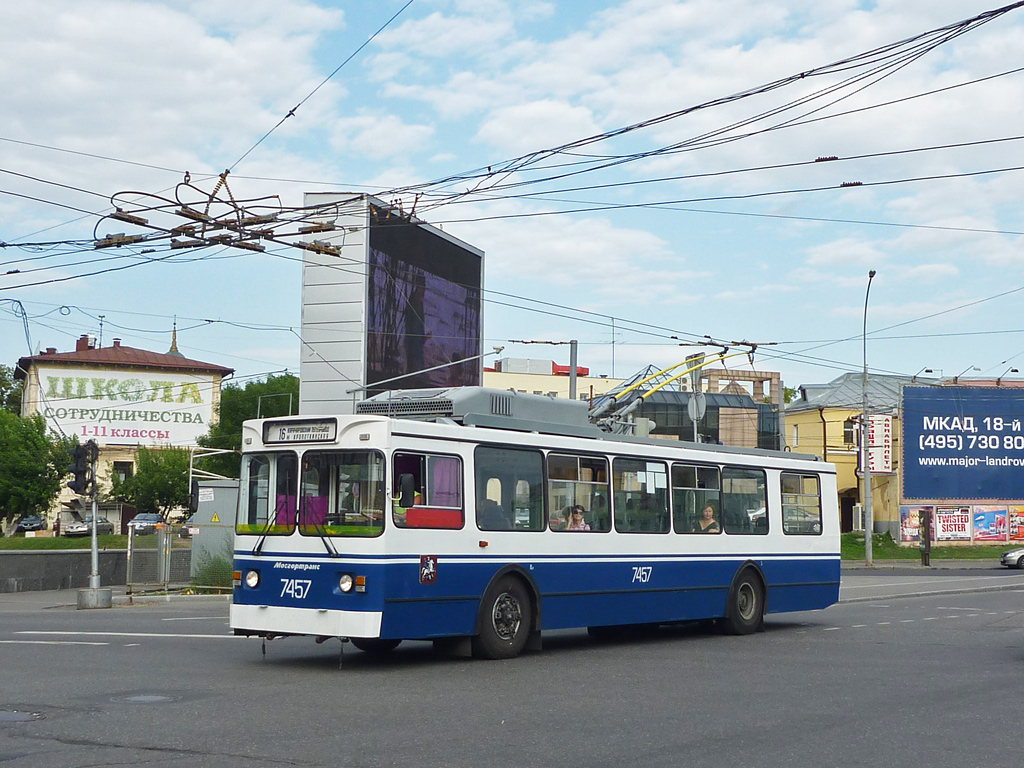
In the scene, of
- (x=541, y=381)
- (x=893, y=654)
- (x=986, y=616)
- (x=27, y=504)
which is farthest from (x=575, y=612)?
(x=541, y=381)

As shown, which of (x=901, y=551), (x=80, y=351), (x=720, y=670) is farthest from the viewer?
(x=80, y=351)

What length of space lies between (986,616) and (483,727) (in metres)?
15.7

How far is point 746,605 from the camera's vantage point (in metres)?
17.9

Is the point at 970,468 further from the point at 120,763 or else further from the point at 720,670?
the point at 120,763

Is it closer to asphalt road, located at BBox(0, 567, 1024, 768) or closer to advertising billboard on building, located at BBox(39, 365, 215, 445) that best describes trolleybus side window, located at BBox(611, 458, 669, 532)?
asphalt road, located at BBox(0, 567, 1024, 768)

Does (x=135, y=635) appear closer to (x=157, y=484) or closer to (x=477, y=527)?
(x=477, y=527)

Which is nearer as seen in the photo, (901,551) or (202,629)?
(202,629)

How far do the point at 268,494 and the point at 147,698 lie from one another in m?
3.51

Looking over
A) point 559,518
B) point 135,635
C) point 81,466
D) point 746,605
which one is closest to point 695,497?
point 746,605

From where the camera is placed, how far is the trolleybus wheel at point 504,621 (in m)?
13.6

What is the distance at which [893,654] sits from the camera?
1477 cm

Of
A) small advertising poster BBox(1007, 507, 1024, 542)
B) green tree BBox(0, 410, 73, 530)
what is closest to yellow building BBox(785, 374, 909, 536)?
small advertising poster BBox(1007, 507, 1024, 542)

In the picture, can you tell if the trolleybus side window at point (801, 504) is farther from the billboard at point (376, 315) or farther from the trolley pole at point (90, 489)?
the billboard at point (376, 315)

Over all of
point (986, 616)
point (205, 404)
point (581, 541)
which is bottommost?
point (986, 616)
